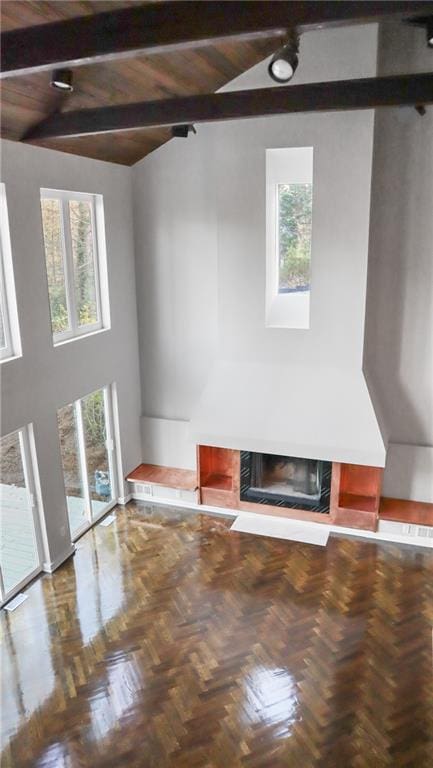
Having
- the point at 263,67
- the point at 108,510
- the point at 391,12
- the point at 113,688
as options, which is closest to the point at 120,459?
the point at 108,510

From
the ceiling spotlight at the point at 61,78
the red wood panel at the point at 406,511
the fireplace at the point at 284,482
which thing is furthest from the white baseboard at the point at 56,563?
the ceiling spotlight at the point at 61,78

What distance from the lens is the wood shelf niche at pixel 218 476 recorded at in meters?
6.64

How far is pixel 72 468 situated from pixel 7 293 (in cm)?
219

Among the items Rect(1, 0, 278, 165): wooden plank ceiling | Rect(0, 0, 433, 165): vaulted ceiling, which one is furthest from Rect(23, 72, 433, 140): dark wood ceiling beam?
Rect(1, 0, 278, 165): wooden plank ceiling

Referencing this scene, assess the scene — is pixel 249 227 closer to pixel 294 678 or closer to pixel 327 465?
pixel 327 465

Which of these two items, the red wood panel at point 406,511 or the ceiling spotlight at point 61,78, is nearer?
the ceiling spotlight at point 61,78

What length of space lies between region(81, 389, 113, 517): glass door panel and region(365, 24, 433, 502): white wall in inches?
127

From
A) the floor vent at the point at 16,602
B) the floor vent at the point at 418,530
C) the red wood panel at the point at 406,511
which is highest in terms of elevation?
the red wood panel at the point at 406,511

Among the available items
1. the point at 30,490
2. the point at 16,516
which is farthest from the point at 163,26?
the point at 16,516

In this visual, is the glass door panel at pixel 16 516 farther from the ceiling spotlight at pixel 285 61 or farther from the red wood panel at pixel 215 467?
the ceiling spotlight at pixel 285 61

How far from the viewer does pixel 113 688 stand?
4113 millimetres

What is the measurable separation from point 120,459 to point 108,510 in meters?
0.66

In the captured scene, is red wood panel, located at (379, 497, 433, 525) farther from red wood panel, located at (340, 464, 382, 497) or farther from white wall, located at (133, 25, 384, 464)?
white wall, located at (133, 25, 384, 464)

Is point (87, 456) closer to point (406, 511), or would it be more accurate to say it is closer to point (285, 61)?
point (406, 511)
